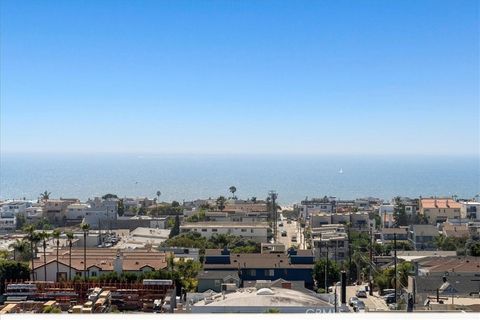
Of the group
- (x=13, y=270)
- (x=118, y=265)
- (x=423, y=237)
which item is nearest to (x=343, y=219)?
(x=423, y=237)

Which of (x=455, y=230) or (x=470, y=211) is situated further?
(x=470, y=211)

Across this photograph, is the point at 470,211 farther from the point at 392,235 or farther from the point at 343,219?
the point at 392,235

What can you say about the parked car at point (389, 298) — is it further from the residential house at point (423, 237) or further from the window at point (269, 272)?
the residential house at point (423, 237)

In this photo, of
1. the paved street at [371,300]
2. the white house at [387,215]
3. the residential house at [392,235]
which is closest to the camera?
the paved street at [371,300]

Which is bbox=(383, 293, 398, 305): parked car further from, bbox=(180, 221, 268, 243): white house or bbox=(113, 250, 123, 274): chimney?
bbox=(180, 221, 268, 243): white house

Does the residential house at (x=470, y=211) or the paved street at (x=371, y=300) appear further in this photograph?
the residential house at (x=470, y=211)

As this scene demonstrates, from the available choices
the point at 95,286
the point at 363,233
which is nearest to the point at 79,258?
the point at 95,286

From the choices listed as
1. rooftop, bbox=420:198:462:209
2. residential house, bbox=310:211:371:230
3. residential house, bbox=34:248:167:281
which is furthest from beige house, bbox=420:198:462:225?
residential house, bbox=34:248:167:281

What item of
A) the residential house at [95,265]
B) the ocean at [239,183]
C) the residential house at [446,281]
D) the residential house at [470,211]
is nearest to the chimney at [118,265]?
the residential house at [95,265]
